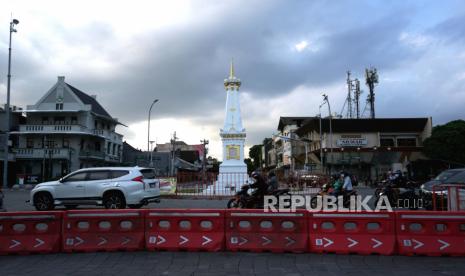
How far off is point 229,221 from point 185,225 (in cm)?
97

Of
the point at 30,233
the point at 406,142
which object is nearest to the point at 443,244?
the point at 30,233

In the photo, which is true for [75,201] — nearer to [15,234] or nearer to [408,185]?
[15,234]

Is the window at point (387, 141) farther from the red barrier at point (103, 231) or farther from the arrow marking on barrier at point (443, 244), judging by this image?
the red barrier at point (103, 231)

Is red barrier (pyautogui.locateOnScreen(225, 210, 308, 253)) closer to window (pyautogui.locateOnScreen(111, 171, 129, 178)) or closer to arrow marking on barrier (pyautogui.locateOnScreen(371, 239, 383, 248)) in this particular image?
arrow marking on barrier (pyautogui.locateOnScreen(371, 239, 383, 248))

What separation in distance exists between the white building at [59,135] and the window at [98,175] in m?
32.1

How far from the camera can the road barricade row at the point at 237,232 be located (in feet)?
25.5

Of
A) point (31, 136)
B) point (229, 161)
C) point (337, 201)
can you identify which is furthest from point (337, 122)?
point (337, 201)

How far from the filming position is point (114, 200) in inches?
569

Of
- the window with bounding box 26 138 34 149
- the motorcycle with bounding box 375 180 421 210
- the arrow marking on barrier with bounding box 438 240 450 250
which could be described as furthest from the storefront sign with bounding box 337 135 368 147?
the arrow marking on barrier with bounding box 438 240 450 250

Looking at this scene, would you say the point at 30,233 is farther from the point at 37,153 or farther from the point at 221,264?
the point at 37,153

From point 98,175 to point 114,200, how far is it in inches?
44.6

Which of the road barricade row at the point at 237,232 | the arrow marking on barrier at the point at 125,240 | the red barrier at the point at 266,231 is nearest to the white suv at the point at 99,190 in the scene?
the road barricade row at the point at 237,232

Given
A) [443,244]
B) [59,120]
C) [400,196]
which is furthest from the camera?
[59,120]

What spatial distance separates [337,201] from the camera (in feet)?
50.6
